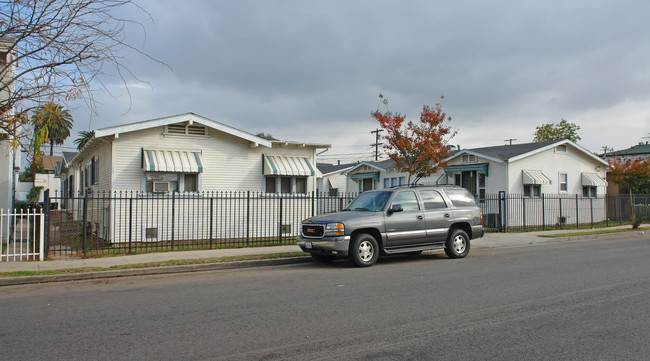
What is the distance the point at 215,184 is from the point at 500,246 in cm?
1019

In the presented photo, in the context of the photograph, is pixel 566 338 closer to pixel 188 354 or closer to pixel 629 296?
pixel 629 296

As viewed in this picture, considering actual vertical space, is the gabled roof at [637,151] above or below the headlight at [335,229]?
above

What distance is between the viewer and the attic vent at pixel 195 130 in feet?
56.3

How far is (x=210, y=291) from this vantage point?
8469 mm

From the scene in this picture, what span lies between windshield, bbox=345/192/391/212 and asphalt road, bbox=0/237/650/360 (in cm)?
183

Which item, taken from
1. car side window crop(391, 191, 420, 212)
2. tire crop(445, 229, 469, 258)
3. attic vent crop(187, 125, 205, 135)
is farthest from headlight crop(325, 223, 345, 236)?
attic vent crop(187, 125, 205, 135)

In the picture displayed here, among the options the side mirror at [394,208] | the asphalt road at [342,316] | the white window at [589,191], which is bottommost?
the asphalt road at [342,316]

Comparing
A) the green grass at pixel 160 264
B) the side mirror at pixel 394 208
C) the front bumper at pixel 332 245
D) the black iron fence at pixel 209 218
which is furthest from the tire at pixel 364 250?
the black iron fence at pixel 209 218

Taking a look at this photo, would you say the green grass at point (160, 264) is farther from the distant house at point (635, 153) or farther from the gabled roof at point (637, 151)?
the gabled roof at point (637, 151)

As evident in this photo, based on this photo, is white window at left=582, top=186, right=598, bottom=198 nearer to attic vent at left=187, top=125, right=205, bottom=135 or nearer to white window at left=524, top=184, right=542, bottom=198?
white window at left=524, top=184, right=542, bottom=198

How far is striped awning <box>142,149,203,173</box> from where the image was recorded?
1583 centimetres

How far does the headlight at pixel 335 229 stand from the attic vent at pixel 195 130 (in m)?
8.22

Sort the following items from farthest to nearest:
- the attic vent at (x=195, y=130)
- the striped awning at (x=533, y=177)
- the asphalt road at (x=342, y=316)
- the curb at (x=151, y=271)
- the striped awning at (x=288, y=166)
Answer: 1. the striped awning at (x=533, y=177)
2. the striped awning at (x=288, y=166)
3. the attic vent at (x=195, y=130)
4. the curb at (x=151, y=271)
5. the asphalt road at (x=342, y=316)

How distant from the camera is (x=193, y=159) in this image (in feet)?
55.0
